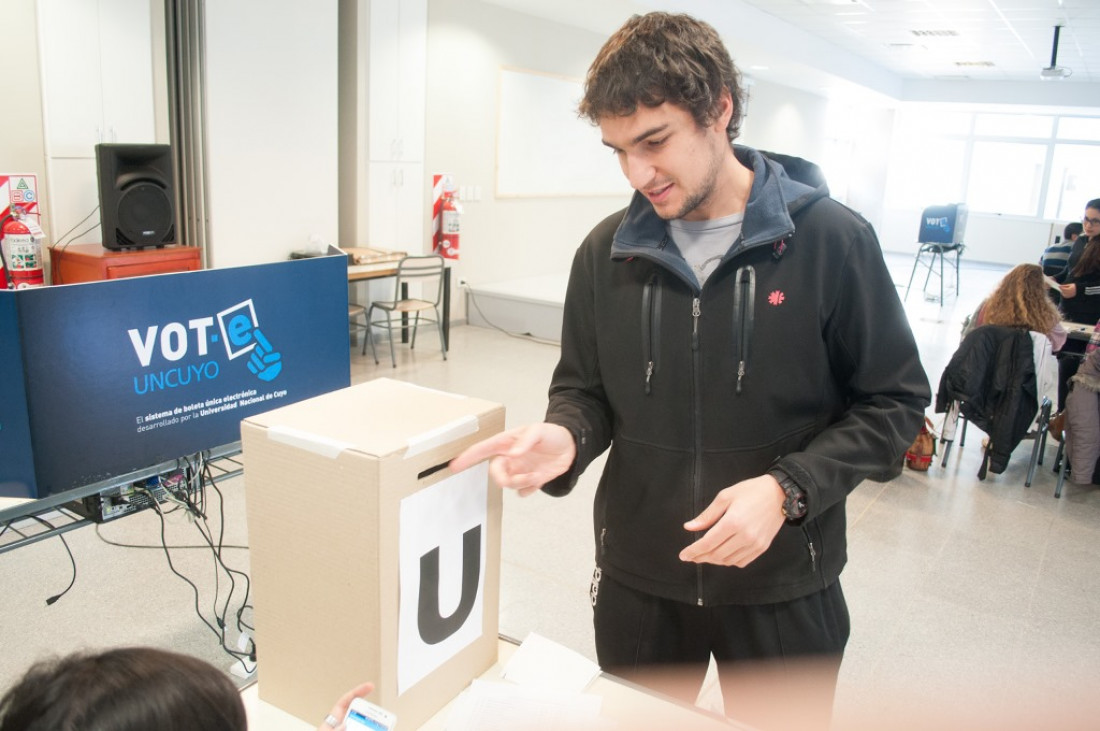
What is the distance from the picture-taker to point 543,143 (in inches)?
313

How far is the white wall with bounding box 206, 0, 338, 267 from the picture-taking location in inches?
194

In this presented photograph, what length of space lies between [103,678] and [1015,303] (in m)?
4.24

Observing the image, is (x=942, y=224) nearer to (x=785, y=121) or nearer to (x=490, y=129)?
(x=785, y=121)

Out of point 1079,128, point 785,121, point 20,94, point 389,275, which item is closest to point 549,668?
point 20,94

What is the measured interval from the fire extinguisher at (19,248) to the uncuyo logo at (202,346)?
9.63ft

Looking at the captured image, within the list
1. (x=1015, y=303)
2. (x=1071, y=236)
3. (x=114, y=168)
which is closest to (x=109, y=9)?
(x=114, y=168)

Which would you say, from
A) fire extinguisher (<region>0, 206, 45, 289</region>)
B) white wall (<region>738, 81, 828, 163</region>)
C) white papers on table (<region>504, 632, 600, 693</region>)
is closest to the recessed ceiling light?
white wall (<region>738, 81, 828, 163</region>)

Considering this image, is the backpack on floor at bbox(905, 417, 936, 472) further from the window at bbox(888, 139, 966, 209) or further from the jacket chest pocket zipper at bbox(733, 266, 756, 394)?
the window at bbox(888, 139, 966, 209)

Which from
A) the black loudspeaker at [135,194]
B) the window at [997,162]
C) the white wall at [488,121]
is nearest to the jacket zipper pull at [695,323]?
the black loudspeaker at [135,194]

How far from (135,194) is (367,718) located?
3.98 meters

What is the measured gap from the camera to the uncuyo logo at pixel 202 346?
59.7 inches

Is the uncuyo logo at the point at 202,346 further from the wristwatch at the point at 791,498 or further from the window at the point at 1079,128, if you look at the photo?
the window at the point at 1079,128

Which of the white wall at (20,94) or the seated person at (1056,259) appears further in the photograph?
the seated person at (1056,259)

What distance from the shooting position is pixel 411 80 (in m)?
6.22
